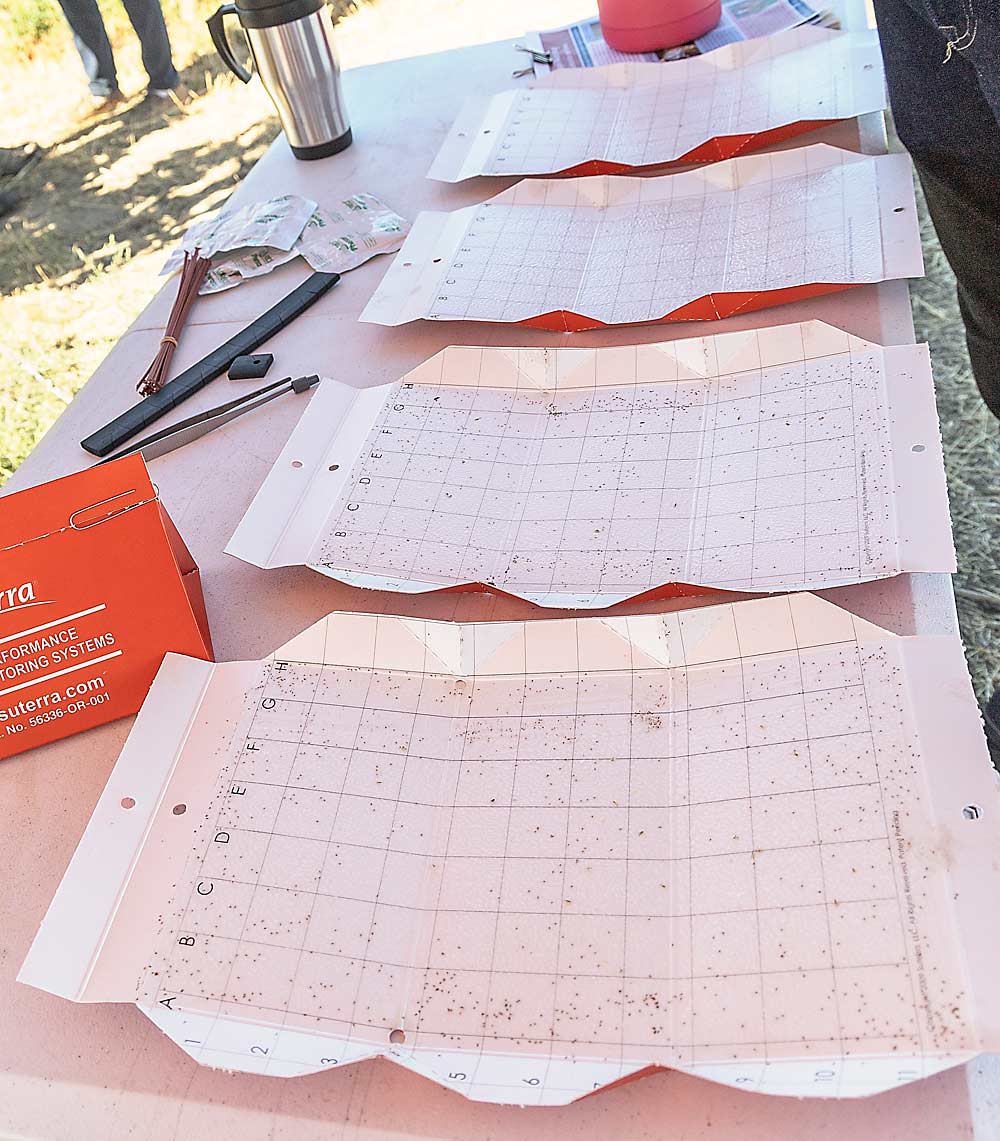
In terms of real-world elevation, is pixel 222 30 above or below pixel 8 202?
above

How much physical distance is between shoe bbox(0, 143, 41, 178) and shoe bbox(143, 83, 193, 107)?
1.39 feet

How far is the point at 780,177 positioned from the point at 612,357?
0.34 m

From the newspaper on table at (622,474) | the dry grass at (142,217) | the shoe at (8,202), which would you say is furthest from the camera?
the shoe at (8,202)

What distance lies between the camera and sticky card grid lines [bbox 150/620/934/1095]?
51cm

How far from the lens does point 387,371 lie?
3.30ft

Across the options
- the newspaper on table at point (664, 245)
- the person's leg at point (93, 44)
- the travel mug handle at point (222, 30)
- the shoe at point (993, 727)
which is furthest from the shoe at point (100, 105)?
the shoe at point (993, 727)

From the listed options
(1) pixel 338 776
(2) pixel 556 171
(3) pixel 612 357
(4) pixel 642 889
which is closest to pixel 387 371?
(3) pixel 612 357

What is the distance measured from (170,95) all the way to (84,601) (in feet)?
11.2

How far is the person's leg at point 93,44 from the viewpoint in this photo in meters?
3.51

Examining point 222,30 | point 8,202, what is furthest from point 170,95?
point 222,30

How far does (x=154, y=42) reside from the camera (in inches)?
139

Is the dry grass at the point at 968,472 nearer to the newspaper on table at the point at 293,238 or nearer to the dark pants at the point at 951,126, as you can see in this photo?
the dark pants at the point at 951,126

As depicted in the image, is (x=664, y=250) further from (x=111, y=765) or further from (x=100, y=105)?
(x=100, y=105)

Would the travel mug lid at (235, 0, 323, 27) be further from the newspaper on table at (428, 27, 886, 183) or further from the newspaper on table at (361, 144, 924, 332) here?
the newspaper on table at (361, 144, 924, 332)
